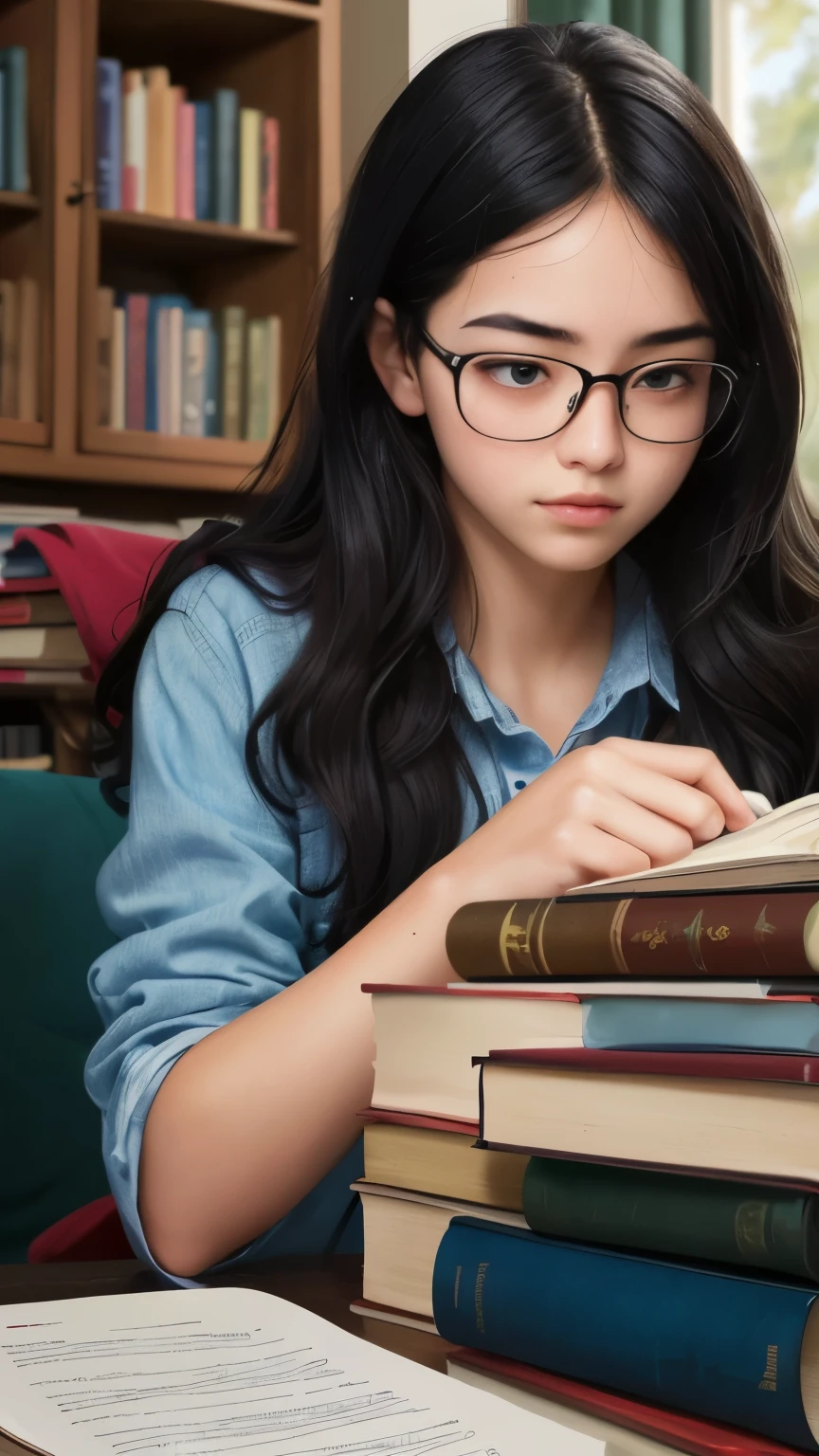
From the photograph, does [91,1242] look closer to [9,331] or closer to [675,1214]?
[675,1214]

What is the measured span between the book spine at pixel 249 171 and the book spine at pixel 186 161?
87 millimetres

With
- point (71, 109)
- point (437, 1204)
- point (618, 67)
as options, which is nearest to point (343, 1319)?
point (437, 1204)

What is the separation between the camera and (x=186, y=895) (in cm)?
86

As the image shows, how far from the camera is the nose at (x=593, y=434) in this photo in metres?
0.84

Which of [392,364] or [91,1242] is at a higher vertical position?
[392,364]

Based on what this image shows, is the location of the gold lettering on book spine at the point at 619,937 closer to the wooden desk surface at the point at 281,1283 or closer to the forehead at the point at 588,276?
the wooden desk surface at the point at 281,1283

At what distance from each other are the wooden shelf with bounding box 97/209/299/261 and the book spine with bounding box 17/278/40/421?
18cm

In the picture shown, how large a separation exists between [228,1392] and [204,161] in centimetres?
261

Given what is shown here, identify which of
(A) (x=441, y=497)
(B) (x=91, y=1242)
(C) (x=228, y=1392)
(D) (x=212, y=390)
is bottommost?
(B) (x=91, y=1242)

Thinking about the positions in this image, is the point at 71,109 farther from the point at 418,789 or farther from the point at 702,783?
the point at 702,783

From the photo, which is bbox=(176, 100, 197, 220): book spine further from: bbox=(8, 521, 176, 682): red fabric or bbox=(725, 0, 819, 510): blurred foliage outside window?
bbox=(8, 521, 176, 682): red fabric

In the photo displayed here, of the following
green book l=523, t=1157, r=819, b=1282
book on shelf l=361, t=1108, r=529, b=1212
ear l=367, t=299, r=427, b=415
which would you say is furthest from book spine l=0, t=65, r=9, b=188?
green book l=523, t=1157, r=819, b=1282

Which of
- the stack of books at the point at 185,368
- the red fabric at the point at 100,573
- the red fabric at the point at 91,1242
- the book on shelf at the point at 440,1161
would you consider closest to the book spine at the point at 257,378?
the stack of books at the point at 185,368

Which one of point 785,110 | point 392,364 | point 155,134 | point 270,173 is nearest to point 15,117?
point 155,134
